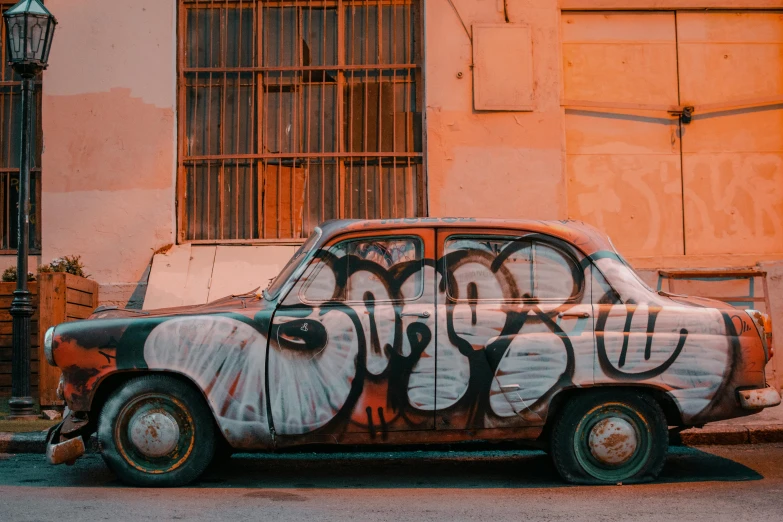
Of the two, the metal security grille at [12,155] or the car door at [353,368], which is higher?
the metal security grille at [12,155]

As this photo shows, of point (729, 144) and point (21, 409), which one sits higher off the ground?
point (729, 144)

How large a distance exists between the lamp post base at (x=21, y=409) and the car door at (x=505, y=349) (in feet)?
15.0

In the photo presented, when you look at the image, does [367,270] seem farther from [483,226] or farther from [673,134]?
[673,134]

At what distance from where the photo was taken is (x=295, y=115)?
1148 centimetres

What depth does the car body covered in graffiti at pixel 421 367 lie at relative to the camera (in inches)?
239

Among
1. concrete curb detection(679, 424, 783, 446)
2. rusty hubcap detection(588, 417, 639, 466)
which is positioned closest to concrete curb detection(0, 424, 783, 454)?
concrete curb detection(679, 424, 783, 446)

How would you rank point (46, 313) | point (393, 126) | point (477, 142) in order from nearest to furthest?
point (46, 313)
point (477, 142)
point (393, 126)

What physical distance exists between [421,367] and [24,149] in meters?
5.09

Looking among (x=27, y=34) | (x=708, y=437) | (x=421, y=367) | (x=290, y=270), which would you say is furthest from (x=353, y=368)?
(x=27, y=34)

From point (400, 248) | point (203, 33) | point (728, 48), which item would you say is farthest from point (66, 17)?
point (728, 48)

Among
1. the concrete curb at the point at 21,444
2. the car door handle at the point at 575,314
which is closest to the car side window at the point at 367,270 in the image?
the car door handle at the point at 575,314

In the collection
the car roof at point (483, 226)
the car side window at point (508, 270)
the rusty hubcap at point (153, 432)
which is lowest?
the rusty hubcap at point (153, 432)

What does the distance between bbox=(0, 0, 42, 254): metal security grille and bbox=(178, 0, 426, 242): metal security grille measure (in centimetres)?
179

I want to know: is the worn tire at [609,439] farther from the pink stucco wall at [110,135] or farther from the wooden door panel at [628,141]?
the pink stucco wall at [110,135]
